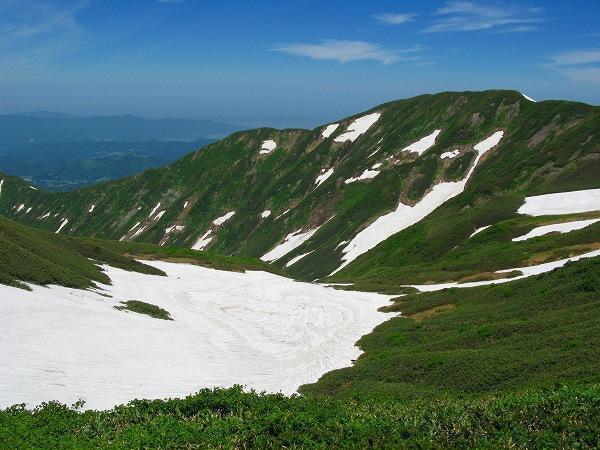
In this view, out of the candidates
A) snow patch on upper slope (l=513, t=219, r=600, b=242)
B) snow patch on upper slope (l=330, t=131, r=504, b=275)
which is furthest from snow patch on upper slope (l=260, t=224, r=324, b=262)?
snow patch on upper slope (l=513, t=219, r=600, b=242)

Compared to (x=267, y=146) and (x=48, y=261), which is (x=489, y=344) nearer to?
(x=48, y=261)

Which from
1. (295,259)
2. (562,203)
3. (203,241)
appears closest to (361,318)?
(562,203)

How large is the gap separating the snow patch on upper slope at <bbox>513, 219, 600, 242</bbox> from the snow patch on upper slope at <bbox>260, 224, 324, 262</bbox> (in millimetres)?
65771

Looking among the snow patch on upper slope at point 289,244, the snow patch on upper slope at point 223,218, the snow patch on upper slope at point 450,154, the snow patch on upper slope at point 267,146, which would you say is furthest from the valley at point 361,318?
the snow patch on upper slope at point 267,146

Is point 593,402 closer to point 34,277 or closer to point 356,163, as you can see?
point 34,277

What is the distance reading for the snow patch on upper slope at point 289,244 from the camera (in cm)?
12756

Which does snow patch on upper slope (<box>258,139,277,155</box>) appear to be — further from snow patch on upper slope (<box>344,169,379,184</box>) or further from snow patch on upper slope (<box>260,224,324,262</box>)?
snow patch on upper slope (<box>260,224,324,262</box>)

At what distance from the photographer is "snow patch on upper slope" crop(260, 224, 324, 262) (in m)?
128

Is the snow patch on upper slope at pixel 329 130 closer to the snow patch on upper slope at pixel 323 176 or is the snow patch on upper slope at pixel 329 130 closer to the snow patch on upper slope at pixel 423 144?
the snow patch on upper slope at pixel 323 176

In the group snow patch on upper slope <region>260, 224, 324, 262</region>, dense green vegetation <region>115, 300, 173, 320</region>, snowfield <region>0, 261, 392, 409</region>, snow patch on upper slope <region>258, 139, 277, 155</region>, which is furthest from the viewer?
snow patch on upper slope <region>258, 139, 277, 155</region>

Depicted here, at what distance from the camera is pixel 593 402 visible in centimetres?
1476

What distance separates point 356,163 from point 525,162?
55661 millimetres

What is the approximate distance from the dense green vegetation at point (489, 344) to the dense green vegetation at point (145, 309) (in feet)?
49.6

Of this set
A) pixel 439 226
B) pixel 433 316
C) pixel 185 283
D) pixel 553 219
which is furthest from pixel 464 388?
pixel 439 226
